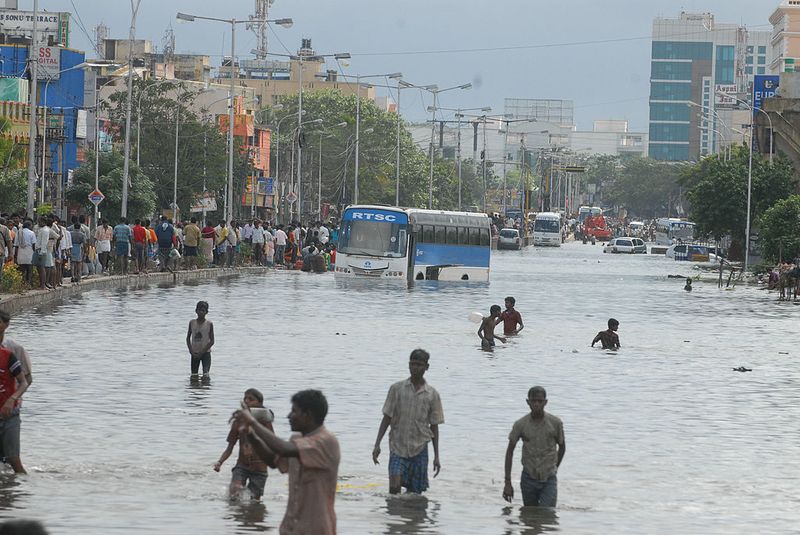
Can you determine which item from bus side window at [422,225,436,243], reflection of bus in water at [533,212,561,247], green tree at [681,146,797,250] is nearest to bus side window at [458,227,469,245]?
bus side window at [422,225,436,243]

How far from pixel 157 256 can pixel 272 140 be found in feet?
307

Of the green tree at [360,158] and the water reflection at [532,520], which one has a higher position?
the green tree at [360,158]

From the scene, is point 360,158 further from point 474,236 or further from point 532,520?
point 532,520

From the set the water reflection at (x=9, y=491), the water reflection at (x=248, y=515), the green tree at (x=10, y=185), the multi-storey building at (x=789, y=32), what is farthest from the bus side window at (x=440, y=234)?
the multi-storey building at (x=789, y=32)

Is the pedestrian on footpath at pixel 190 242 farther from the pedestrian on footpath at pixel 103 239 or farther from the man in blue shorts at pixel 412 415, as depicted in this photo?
the man in blue shorts at pixel 412 415

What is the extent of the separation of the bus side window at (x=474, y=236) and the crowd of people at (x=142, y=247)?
207 inches

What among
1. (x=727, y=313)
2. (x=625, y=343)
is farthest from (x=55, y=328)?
(x=727, y=313)

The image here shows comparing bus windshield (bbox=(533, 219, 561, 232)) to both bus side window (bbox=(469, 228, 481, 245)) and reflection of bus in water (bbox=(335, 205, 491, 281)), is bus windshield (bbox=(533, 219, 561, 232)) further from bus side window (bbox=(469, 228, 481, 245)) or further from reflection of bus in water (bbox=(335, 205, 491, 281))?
bus side window (bbox=(469, 228, 481, 245))

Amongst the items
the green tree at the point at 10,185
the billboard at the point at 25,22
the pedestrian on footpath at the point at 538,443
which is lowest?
the pedestrian on footpath at the point at 538,443

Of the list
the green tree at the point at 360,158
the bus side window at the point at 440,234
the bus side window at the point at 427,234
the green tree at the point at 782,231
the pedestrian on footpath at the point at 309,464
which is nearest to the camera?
the pedestrian on footpath at the point at 309,464

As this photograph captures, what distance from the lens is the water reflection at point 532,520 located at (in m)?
12.7

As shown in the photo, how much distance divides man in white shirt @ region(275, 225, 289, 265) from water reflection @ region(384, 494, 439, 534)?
4971cm

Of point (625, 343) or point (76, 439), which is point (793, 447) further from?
point (625, 343)

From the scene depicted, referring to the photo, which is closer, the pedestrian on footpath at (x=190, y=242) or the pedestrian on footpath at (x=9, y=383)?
the pedestrian on footpath at (x=9, y=383)
